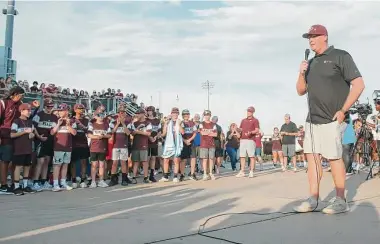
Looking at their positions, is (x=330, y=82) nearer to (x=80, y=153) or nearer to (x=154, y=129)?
(x=80, y=153)

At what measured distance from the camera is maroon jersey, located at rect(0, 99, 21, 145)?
709 centimetres

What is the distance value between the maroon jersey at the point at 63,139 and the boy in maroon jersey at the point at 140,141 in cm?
167

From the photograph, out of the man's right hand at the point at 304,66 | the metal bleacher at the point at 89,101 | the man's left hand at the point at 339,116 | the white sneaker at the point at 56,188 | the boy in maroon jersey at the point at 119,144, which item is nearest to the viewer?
the man's left hand at the point at 339,116

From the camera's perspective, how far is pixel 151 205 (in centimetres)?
514

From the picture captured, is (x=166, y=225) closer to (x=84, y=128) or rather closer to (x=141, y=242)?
(x=141, y=242)

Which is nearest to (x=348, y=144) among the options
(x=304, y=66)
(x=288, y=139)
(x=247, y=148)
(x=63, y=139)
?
(x=247, y=148)

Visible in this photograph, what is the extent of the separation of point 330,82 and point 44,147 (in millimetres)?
5907

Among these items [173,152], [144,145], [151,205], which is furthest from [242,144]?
[151,205]

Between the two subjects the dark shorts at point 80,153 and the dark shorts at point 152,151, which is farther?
the dark shorts at point 152,151

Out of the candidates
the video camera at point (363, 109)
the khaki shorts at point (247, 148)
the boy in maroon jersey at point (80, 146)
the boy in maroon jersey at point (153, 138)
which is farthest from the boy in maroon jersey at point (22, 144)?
the video camera at point (363, 109)

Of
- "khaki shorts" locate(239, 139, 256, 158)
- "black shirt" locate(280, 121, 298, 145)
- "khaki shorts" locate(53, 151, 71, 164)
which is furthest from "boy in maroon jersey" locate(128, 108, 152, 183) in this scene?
"black shirt" locate(280, 121, 298, 145)

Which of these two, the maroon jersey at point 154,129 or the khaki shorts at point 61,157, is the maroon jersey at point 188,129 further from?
the khaki shorts at point 61,157

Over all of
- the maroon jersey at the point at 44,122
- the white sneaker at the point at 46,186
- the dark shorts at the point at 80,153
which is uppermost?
the maroon jersey at the point at 44,122

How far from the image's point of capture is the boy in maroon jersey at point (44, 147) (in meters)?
7.77
